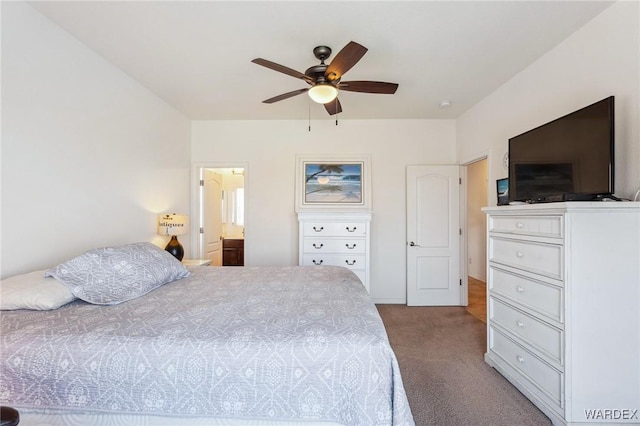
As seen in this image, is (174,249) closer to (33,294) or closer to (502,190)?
(33,294)

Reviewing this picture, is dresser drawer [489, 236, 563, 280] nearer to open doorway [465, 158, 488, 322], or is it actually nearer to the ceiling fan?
the ceiling fan

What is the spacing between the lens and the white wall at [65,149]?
1795 mm

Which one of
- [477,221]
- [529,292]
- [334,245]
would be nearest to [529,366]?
[529,292]

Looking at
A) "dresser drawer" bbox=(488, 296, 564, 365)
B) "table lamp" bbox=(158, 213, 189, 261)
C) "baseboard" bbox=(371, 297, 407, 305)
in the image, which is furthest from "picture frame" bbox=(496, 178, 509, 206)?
"table lamp" bbox=(158, 213, 189, 261)

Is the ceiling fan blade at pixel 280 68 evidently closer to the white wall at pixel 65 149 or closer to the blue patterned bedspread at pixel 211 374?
the white wall at pixel 65 149

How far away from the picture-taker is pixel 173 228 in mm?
3182

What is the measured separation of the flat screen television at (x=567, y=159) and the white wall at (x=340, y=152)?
1.69 meters

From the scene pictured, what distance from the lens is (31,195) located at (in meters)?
1.90

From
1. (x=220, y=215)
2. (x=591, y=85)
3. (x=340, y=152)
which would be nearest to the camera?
(x=591, y=85)

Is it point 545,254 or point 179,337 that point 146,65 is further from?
point 545,254

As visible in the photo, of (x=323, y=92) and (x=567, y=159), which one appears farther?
(x=323, y=92)

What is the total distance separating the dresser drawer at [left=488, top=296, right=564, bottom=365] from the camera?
5.61 feet

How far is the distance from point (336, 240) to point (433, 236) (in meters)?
1.41

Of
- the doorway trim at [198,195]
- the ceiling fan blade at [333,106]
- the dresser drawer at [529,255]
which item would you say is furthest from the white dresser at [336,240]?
the dresser drawer at [529,255]
